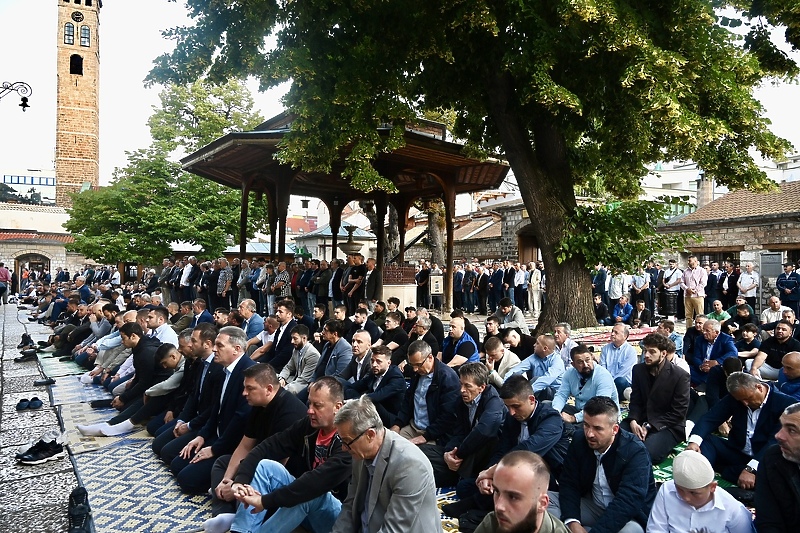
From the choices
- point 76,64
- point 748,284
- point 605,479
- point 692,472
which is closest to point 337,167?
point 748,284

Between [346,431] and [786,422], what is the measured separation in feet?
7.62

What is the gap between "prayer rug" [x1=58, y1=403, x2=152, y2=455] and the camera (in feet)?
18.9

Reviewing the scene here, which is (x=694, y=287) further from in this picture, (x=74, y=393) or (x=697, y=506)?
(x=74, y=393)

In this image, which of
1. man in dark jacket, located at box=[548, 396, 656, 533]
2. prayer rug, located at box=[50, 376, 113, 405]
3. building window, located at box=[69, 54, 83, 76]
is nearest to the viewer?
man in dark jacket, located at box=[548, 396, 656, 533]

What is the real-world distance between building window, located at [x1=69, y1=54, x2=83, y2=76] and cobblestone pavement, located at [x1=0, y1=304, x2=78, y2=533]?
139ft

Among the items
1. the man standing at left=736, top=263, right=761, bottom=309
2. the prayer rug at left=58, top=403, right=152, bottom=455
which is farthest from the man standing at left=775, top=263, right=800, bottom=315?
the prayer rug at left=58, top=403, right=152, bottom=455

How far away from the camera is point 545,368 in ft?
21.2

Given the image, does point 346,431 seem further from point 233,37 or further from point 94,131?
point 94,131

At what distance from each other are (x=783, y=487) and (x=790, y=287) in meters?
11.9

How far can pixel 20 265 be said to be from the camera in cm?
3894

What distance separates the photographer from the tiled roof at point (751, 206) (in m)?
18.1

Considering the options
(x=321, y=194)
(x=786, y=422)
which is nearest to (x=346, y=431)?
(x=786, y=422)

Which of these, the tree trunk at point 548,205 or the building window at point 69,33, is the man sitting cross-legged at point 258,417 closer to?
the tree trunk at point 548,205

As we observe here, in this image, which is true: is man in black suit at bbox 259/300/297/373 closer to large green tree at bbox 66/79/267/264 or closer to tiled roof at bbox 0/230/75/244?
large green tree at bbox 66/79/267/264
